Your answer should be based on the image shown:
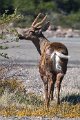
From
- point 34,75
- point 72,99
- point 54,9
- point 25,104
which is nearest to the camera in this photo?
point 25,104

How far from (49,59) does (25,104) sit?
120cm

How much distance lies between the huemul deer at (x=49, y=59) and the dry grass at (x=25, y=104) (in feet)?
1.25

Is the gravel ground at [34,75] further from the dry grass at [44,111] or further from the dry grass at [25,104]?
the dry grass at [44,111]

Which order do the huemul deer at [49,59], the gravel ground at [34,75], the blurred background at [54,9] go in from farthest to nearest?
the blurred background at [54,9] < the gravel ground at [34,75] < the huemul deer at [49,59]

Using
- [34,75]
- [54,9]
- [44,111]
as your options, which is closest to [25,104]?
[44,111]

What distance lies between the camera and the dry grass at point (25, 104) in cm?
1307

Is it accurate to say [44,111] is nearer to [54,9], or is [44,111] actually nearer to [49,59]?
[49,59]

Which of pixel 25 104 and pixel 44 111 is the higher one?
pixel 44 111

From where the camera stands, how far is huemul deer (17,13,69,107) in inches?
A: 547

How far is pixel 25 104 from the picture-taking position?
47.1 feet

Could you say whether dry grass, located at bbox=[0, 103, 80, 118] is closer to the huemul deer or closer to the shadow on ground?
the huemul deer

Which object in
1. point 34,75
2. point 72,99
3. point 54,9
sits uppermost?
point 72,99

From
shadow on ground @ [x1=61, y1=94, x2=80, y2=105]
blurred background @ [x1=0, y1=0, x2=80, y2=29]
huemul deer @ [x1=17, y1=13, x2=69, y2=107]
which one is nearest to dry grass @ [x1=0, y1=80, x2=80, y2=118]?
shadow on ground @ [x1=61, y1=94, x2=80, y2=105]

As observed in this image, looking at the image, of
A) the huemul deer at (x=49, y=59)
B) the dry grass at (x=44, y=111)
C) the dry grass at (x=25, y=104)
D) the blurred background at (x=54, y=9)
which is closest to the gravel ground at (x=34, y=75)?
the dry grass at (x=25, y=104)
